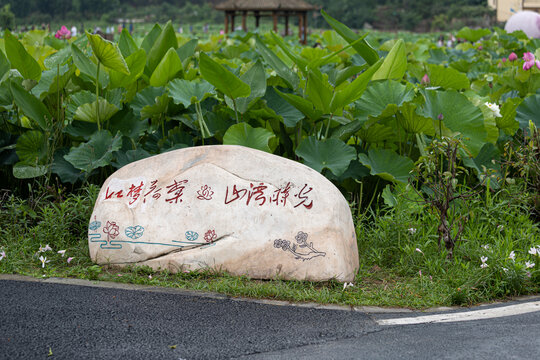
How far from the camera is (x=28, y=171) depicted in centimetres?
434

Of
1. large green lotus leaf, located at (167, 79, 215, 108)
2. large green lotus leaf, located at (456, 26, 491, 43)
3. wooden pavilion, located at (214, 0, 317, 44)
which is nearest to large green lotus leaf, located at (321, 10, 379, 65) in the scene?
large green lotus leaf, located at (167, 79, 215, 108)

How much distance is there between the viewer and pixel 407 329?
292 centimetres

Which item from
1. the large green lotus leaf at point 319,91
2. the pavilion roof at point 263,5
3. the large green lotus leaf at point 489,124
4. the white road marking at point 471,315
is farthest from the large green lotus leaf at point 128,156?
the pavilion roof at point 263,5

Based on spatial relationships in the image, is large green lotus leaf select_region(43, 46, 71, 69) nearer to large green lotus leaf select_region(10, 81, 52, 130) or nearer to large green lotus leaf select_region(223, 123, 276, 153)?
large green lotus leaf select_region(10, 81, 52, 130)

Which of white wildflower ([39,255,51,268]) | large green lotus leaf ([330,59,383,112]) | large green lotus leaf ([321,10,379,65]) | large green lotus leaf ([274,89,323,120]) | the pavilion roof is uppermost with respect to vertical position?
large green lotus leaf ([321,10,379,65])

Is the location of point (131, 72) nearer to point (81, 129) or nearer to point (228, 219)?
point (81, 129)

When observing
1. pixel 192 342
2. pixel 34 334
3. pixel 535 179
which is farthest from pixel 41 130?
pixel 535 179

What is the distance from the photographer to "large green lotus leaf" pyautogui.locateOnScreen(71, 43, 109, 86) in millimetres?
4328

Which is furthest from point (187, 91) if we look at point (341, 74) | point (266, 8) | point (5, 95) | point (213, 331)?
point (266, 8)

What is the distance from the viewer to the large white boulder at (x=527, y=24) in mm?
15266

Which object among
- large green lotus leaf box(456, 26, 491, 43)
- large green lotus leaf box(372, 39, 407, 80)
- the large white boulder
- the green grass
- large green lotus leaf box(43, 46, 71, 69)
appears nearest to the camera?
the green grass

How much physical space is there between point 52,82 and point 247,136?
4.97ft

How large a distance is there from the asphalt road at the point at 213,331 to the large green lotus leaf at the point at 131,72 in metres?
1.85

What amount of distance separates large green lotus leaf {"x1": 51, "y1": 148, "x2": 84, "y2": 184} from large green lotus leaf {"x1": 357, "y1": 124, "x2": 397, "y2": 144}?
1978 mm
